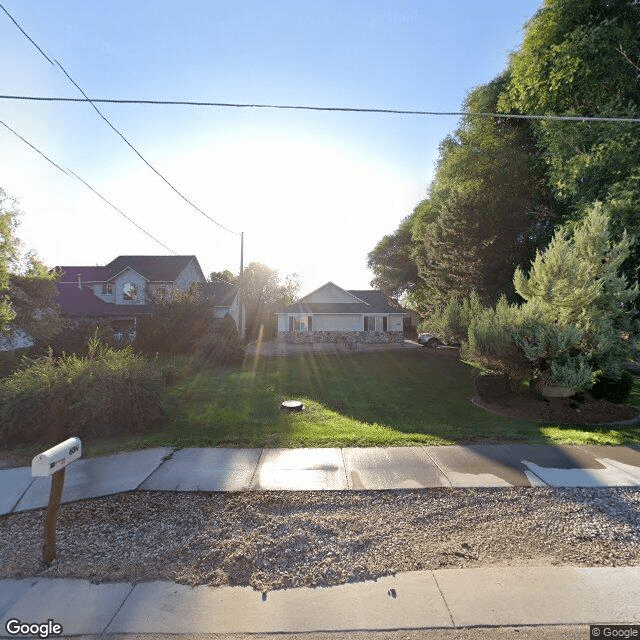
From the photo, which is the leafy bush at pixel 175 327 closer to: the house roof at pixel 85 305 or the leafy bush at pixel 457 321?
the house roof at pixel 85 305

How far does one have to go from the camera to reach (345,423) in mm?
9297

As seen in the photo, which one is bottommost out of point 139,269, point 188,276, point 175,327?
point 175,327

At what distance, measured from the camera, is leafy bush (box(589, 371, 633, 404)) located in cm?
1105

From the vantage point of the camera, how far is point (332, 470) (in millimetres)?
6316

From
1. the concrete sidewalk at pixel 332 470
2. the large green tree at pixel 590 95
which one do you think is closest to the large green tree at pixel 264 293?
the large green tree at pixel 590 95

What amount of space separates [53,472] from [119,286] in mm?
31474

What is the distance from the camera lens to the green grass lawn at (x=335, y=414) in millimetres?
7871

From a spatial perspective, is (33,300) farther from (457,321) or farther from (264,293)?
(264,293)

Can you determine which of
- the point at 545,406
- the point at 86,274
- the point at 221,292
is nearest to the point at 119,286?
the point at 86,274

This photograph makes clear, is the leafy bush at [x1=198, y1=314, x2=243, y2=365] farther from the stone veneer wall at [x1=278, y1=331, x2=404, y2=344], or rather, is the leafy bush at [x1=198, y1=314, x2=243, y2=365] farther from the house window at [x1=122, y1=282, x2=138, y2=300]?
the house window at [x1=122, y1=282, x2=138, y2=300]

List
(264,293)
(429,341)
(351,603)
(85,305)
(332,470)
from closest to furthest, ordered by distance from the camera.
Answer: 1. (351,603)
2. (332,470)
3. (429,341)
4. (85,305)
5. (264,293)

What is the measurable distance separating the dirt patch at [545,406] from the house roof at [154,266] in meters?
26.8

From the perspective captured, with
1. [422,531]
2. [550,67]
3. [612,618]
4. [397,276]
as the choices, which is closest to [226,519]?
[422,531]

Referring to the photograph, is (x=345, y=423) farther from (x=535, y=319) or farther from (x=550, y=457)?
(x=535, y=319)
